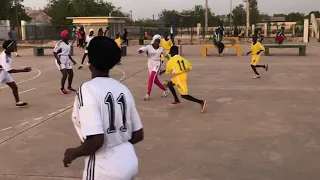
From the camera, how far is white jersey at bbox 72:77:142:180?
238 centimetres

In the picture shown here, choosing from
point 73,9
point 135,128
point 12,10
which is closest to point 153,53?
point 135,128

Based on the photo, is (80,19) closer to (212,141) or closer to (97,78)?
(212,141)

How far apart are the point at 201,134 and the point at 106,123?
438 centimetres

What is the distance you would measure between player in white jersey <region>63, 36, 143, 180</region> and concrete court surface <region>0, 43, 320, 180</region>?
2.42 meters

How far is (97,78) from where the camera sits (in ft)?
8.34

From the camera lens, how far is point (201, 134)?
668cm

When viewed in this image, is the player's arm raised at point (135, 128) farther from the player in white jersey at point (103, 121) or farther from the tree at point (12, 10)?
the tree at point (12, 10)

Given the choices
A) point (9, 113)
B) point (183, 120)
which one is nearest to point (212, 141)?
point (183, 120)

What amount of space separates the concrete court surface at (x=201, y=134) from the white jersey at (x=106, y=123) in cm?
243

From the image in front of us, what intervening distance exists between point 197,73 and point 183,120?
714 centimetres

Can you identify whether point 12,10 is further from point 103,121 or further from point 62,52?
point 103,121

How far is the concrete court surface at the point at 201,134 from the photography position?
505 centimetres

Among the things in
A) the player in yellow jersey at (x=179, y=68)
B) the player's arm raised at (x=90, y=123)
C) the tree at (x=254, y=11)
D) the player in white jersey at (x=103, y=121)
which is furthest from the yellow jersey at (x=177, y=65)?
the tree at (x=254, y=11)

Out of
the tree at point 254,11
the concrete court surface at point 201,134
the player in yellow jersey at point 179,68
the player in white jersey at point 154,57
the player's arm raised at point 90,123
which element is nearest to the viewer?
the player's arm raised at point 90,123
